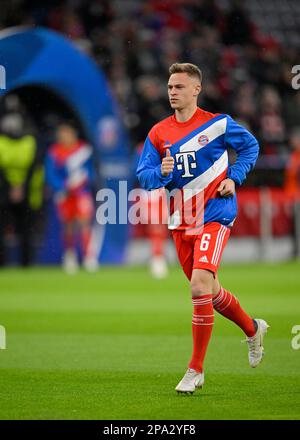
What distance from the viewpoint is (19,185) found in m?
20.4

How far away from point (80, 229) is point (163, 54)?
17.9 ft

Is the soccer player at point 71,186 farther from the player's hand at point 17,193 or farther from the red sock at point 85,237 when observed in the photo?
the player's hand at point 17,193

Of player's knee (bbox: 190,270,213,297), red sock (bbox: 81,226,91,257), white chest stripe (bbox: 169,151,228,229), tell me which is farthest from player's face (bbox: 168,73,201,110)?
red sock (bbox: 81,226,91,257)

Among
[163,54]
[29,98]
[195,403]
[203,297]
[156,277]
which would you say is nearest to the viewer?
[195,403]

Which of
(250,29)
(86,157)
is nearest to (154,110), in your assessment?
(86,157)

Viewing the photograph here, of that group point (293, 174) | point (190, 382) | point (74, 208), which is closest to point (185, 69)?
point (190, 382)

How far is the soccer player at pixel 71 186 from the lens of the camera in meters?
20.1

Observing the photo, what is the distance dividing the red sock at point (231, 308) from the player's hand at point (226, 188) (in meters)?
0.73

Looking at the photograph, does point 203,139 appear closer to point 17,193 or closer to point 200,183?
point 200,183

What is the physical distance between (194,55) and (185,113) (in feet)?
52.8

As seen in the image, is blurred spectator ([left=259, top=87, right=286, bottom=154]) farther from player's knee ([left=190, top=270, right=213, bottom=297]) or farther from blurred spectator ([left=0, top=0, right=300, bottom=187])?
player's knee ([left=190, top=270, right=213, bottom=297])
